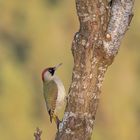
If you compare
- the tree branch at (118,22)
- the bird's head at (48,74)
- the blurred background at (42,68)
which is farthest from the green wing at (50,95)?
the blurred background at (42,68)

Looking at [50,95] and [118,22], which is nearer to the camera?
[118,22]

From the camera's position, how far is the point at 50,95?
827 centimetres

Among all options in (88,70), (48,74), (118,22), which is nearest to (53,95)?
(48,74)

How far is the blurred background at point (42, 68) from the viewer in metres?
32.4

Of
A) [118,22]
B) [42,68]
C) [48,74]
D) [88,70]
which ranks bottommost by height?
[88,70]

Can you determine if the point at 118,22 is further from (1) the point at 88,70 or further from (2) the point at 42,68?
(2) the point at 42,68

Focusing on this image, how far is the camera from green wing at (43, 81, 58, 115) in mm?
8203

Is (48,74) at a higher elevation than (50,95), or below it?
higher

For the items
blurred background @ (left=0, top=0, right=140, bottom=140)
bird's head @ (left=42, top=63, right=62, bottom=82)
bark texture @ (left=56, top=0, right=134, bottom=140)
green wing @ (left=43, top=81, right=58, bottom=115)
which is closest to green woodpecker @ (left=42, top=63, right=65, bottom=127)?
green wing @ (left=43, top=81, right=58, bottom=115)

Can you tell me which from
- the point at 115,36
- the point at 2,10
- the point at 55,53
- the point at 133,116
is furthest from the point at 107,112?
the point at 115,36

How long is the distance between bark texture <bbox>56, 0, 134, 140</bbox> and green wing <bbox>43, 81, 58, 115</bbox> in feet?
3.17

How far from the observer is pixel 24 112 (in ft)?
113

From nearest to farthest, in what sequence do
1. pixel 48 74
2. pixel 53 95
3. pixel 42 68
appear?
pixel 53 95
pixel 48 74
pixel 42 68

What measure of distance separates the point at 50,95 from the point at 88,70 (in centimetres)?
112
